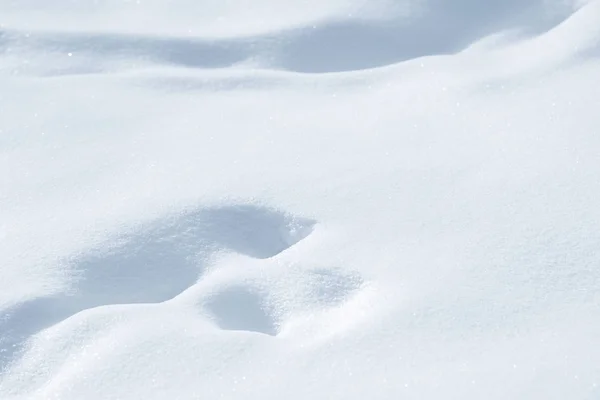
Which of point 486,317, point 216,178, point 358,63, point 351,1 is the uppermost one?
point 351,1

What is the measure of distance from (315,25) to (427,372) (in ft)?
4.15

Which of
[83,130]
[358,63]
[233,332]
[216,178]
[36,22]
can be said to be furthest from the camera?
[36,22]

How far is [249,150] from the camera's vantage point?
1993 mm

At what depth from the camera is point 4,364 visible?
1.52 m

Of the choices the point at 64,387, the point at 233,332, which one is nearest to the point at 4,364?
the point at 64,387

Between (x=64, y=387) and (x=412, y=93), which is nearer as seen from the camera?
(x=64, y=387)

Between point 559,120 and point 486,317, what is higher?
point 559,120

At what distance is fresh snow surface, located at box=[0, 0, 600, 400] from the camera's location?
4.73ft

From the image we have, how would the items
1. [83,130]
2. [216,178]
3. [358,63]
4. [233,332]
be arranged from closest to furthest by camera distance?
[233,332], [216,178], [83,130], [358,63]

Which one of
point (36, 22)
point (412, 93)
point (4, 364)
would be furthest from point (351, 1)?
point (4, 364)

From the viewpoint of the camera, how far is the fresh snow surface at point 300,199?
4.73 ft

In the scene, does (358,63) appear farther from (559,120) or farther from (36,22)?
(36,22)

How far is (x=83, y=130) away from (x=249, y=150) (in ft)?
1.37

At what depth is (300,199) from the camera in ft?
5.95
